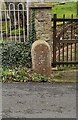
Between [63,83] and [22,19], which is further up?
[22,19]

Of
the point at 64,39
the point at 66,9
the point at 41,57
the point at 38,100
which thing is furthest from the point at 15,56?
the point at 66,9

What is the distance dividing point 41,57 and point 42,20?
93cm

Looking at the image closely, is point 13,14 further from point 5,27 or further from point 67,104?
point 67,104

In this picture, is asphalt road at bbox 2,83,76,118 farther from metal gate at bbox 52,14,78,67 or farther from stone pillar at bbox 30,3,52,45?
stone pillar at bbox 30,3,52,45

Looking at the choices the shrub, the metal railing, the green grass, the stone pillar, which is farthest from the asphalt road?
the green grass

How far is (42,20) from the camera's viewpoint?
864 cm

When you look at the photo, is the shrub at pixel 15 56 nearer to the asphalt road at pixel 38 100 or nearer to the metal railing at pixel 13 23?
the metal railing at pixel 13 23

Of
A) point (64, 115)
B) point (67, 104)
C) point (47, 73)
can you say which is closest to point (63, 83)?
point (47, 73)

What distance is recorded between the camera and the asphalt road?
6238 mm

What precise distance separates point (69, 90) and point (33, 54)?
1.23 m

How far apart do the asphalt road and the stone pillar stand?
1300mm

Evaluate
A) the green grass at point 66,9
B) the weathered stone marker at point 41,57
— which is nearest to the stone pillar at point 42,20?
the weathered stone marker at point 41,57

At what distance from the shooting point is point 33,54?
8242mm

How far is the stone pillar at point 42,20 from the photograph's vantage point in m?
8.60
